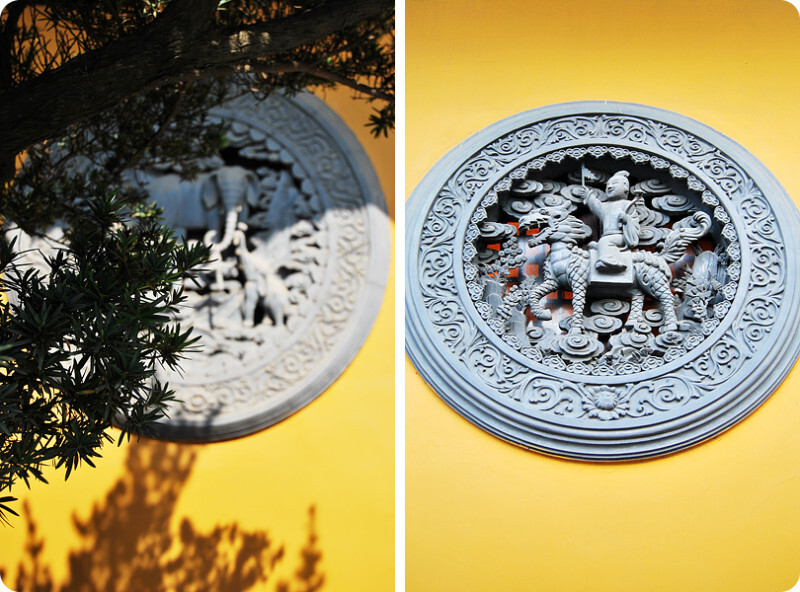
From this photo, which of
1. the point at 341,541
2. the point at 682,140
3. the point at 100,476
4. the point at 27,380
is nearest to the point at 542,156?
the point at 682,140

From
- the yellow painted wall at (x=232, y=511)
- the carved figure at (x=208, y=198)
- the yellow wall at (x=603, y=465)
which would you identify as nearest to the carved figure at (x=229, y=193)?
the carved figure at (x=208, y=198)

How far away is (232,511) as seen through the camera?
9.71 feet

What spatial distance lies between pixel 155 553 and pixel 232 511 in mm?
304

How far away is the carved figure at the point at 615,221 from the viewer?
2430 millimetres

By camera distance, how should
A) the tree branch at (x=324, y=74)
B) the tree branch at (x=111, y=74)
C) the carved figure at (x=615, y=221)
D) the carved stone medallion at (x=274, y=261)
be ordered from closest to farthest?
the tree branch at (x=111, y=74), the tree branch at (x=324, y=74), the carved figure at (x=615, y=221), the carved stone medallion at (x=274, y=261)

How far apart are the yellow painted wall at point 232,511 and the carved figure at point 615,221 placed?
3.28ft

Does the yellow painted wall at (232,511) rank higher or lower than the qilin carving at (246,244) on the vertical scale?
lower

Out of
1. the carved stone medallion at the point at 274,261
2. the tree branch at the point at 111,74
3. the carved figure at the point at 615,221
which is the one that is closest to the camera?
the tree branch at the point at 111,74

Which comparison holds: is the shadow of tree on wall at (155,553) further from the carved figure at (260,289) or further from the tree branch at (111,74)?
the tree branch at (111,74)

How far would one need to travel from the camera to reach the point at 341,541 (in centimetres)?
293

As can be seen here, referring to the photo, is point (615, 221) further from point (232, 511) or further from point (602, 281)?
point (232, 511)

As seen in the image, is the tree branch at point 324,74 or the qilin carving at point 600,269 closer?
the tree branch at point 324,74

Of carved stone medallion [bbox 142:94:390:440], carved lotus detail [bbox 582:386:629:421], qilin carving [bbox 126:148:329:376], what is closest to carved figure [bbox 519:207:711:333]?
carved lotus detail [bbox 582:386:629:421]

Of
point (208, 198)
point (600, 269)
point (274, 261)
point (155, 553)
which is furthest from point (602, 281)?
point (155, 553)
